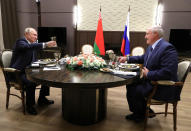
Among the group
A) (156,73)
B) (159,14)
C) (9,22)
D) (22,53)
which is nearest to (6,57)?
(22,53)

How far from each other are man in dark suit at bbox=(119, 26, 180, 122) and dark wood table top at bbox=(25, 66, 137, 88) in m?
0.26

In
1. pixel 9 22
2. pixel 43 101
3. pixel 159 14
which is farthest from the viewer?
pixel 9 22

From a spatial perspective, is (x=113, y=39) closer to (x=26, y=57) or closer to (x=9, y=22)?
(x=9, y=22)

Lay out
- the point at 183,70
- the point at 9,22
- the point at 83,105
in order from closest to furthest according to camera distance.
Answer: the point at 183,70
the point at 83,105
the point at 9,22

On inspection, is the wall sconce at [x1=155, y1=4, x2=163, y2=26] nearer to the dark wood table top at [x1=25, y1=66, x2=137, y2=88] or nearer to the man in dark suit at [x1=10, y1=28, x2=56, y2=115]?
the man in dark suit at [x1=10, y1=28, x2=56, y2=115]

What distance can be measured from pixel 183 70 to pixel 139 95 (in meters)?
0.57

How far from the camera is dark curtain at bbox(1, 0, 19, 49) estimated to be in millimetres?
5156

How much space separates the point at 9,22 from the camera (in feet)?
17.4

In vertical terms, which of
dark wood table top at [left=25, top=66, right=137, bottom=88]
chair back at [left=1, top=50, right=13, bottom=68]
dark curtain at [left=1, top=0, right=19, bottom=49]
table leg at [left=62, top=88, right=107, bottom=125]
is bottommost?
table leg at [left=62, top=88, right=107, bottom=125]

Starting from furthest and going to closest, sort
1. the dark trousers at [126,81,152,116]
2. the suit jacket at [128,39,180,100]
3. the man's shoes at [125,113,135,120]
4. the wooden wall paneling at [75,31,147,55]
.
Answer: the wooden wall paneling at [75,31,147,55], the man's shoes at [125,113,135,120], the dark trousers at [126,81,152,116], the suit jacket at [128,39,180,100]

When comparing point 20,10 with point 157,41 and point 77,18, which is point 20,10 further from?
point 157,41

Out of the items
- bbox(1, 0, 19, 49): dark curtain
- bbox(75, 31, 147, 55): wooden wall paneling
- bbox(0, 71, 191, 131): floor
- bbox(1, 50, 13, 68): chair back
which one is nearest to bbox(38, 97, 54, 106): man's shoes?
bbox(0, 71, 191, 131): floor

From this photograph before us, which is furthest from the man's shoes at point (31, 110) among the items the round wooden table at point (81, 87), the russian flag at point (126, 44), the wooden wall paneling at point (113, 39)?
the wooden wall paneling at point (113, 39)

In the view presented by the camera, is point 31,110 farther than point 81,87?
Yes
